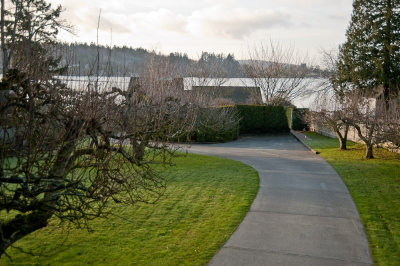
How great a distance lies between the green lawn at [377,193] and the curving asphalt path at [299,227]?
0.76ft

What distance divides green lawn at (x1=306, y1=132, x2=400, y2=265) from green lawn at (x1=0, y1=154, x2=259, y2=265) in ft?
9.30

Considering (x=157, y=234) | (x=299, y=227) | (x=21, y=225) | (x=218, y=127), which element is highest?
(x=218, y=127)

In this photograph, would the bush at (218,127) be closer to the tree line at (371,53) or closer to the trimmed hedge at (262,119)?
the trimmed hedge at (262,119)

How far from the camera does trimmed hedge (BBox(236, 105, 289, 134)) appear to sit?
33.4m

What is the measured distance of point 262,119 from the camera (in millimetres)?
33938

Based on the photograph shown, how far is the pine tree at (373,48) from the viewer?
85.3 ft

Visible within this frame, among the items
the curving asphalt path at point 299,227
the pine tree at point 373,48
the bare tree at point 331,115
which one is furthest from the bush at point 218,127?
the curving asphalt path at point 299,227

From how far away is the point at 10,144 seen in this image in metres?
4.57

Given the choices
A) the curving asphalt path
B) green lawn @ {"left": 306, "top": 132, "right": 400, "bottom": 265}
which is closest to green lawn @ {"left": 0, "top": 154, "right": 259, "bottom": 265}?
the curving asphalt path

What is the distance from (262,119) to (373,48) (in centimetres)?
Answer: 1081

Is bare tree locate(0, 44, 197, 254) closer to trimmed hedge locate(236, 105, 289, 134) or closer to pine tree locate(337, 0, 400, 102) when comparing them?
pine tree locate(337, 0, 400, 102)

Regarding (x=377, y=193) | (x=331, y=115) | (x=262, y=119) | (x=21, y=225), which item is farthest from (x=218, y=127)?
(x=21, y=225)

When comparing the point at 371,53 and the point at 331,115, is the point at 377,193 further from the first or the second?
the point at 371,53

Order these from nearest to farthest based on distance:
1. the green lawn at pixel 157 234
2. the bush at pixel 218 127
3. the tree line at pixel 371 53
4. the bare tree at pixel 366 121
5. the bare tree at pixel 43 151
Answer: the bare tree at pixel 43 151
the green lawn at pixel 157 234
the bare tree at pixel 366 121
the bush at pixel 218 127
the tree line at pixel 371 53
